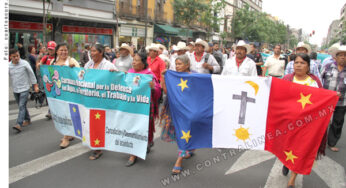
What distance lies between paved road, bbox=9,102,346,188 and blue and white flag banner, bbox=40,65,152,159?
0.34 m

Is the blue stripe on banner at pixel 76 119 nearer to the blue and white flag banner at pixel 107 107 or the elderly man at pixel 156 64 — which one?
the blue and white flag banner at pixel 107 107

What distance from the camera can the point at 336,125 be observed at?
516cm

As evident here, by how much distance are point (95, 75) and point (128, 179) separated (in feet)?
5.42

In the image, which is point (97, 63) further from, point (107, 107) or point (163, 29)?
point (163, 29)

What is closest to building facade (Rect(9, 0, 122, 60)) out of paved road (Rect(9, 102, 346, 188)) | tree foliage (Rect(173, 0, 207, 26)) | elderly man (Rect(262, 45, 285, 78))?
tree foliage (Rect(173, 0, 207, 26))

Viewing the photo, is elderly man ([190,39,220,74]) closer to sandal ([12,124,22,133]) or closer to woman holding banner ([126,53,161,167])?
woman holding banner ([126,53,161,167])

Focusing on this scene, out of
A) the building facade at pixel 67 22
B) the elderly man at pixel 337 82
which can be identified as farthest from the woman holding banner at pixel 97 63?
the building facade at pixel 67 22

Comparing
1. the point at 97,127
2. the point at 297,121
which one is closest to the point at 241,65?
the point at 297,121

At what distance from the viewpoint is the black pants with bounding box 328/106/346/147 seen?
5082mm

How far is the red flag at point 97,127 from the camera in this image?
13.8 ft

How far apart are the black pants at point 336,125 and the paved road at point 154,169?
0.24 metres

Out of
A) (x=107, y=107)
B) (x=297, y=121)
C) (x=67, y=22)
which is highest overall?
(x=67, y=22)

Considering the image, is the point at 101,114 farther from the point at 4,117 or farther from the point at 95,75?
the point at 4,117

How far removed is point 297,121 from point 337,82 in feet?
7.26
